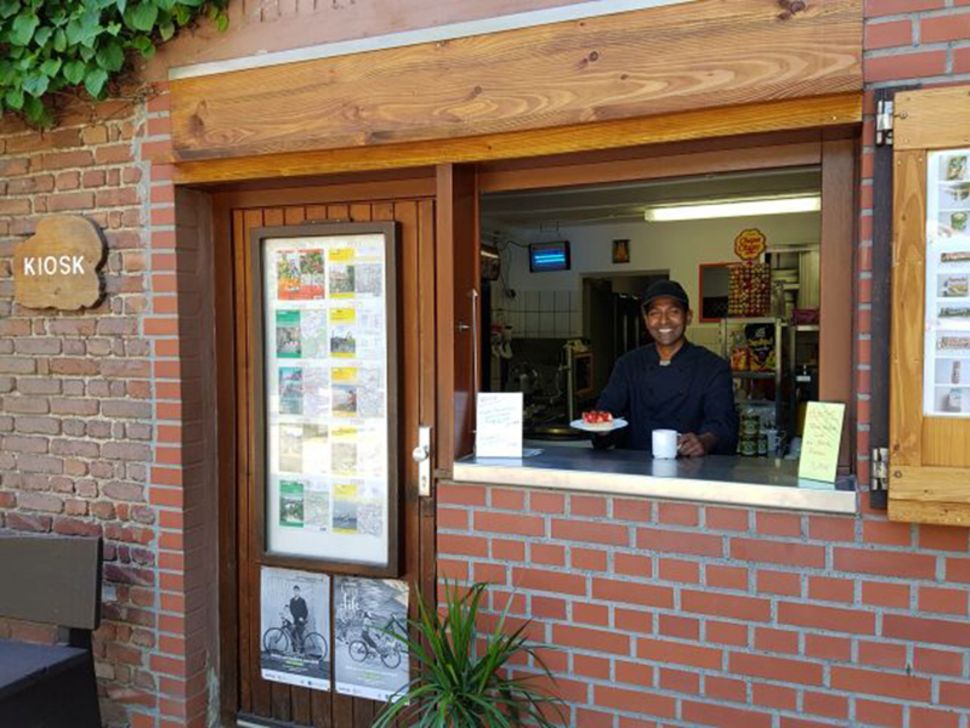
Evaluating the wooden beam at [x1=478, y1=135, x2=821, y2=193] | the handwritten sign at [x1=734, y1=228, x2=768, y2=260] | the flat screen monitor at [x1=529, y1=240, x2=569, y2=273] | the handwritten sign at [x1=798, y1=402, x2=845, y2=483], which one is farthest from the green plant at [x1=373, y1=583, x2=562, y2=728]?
the flat screen monitor at [x1=529, y1=240, x2=569, y2=273]

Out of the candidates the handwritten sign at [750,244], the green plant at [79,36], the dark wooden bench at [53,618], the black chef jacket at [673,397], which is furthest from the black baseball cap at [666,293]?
the handwritten sign at [750,244]

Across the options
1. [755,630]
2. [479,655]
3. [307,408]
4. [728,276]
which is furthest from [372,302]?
[728,276]

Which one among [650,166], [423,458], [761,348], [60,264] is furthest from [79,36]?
[761,348]

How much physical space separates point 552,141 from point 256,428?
5.35ft

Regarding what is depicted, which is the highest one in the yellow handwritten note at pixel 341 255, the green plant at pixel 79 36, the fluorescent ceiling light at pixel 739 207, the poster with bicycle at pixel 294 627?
the green plant at pixel 79 36

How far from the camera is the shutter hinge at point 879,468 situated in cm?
202

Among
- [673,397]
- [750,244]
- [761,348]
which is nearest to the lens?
[673,397]

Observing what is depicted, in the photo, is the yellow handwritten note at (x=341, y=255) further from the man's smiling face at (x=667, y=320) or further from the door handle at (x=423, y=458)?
the man's smiling face at (x=667, y=320)

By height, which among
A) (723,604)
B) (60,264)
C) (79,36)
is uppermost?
(79,36)

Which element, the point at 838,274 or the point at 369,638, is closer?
the point at 838,274

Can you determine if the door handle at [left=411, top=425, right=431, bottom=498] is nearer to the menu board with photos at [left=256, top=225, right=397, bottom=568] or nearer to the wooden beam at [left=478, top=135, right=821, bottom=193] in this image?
the menu board with photos at [left=256, top=225, right=397, bottom=568]

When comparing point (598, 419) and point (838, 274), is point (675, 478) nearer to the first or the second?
point (598, 419)

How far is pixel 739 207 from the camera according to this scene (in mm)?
5348

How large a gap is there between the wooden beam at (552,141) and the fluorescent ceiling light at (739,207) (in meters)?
2.89
